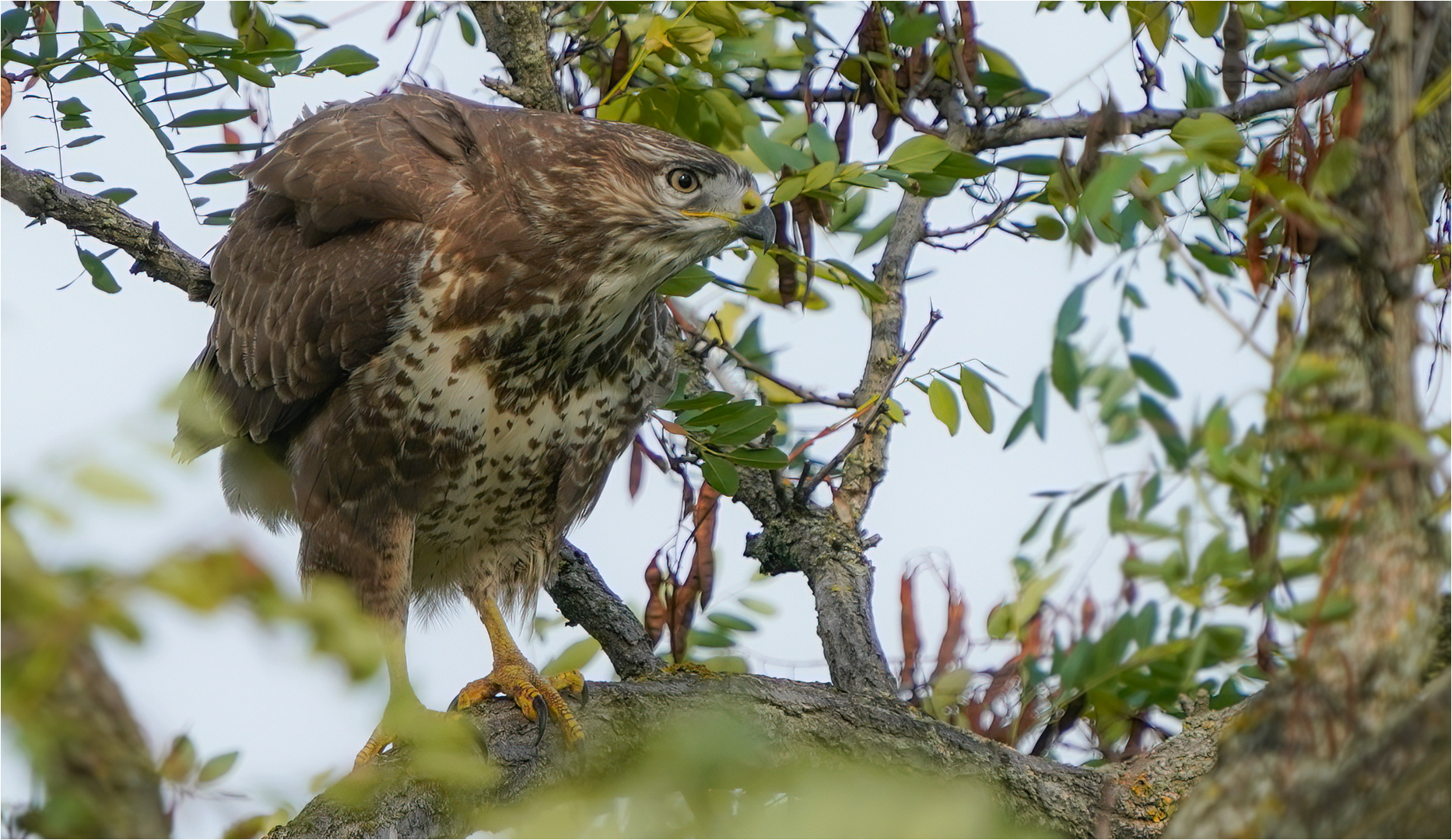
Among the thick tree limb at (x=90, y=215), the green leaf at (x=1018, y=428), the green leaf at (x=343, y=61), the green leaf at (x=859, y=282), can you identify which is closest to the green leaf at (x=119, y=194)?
the thick tree limb at (x=90, y=215)

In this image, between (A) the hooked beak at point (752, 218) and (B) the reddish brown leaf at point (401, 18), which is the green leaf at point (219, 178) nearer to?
(B) the reddish brown leaf at point (401, 18)

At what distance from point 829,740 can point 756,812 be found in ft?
6.08

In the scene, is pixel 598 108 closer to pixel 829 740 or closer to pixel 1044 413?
pixel 829 740

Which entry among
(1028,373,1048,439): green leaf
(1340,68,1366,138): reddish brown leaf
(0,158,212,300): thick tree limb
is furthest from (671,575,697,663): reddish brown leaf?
(1340,68,1366,138): reddish brown leaf

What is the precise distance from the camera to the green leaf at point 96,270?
132 inches

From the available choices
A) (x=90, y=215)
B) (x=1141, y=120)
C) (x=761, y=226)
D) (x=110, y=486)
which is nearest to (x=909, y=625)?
(x=761, y=226)

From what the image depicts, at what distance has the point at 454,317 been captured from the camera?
3.21m

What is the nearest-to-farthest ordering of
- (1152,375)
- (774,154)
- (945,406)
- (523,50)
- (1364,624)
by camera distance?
(1364,624), (1152,375), (774,154), (945,406), (523,50)

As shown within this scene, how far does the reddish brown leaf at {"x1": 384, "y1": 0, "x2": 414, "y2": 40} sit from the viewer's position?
369 centimetres

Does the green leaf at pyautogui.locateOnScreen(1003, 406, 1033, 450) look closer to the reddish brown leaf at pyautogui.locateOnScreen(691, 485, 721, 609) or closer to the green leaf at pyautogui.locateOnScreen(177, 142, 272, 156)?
the reddish brown leaf at pyautogui.locateOnScreen(691, 485, 721, 609)

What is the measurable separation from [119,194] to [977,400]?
227cm

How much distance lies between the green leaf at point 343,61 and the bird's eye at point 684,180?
765mm

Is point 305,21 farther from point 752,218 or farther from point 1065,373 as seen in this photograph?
point 1065,373

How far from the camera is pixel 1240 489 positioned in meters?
1.35
